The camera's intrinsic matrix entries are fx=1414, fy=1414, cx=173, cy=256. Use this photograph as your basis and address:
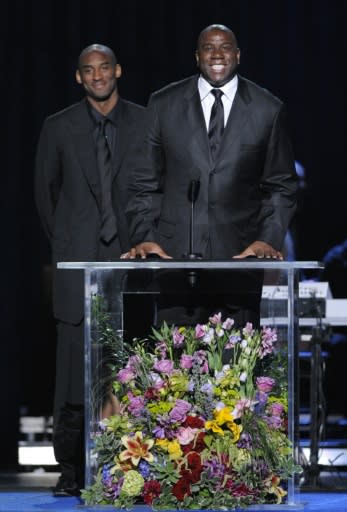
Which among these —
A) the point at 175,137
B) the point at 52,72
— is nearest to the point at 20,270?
the point at 52,72

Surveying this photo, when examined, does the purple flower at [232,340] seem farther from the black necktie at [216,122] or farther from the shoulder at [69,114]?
the shoulder at [69,114]

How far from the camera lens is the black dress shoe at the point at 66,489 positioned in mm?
4820

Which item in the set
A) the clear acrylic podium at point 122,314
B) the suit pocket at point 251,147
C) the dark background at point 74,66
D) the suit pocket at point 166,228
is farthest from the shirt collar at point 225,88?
the dark background at point 74,66

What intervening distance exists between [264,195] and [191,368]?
67 centimetres

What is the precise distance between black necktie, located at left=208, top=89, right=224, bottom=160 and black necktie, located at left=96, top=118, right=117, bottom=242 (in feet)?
2.49

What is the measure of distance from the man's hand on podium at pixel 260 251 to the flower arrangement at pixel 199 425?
21 cm

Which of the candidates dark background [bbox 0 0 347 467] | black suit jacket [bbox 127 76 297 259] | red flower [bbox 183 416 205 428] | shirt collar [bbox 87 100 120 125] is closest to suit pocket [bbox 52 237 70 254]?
shirt collar [bbox 87 100 120 125]

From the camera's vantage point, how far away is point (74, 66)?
760 centimetres

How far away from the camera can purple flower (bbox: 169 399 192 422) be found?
4.10 m

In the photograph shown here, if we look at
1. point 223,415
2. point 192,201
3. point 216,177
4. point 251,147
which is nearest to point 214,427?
point 223,415

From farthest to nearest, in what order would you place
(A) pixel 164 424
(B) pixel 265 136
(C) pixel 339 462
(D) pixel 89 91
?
(C) pixel 339 462 → (D) pixel 89 91 → (B) pixel 265 136 → (A) pixel 164 424

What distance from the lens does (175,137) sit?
450cm

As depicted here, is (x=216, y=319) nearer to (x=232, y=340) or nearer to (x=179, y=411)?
(x=232, y=340)

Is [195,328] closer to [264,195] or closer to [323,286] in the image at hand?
[264,195]
